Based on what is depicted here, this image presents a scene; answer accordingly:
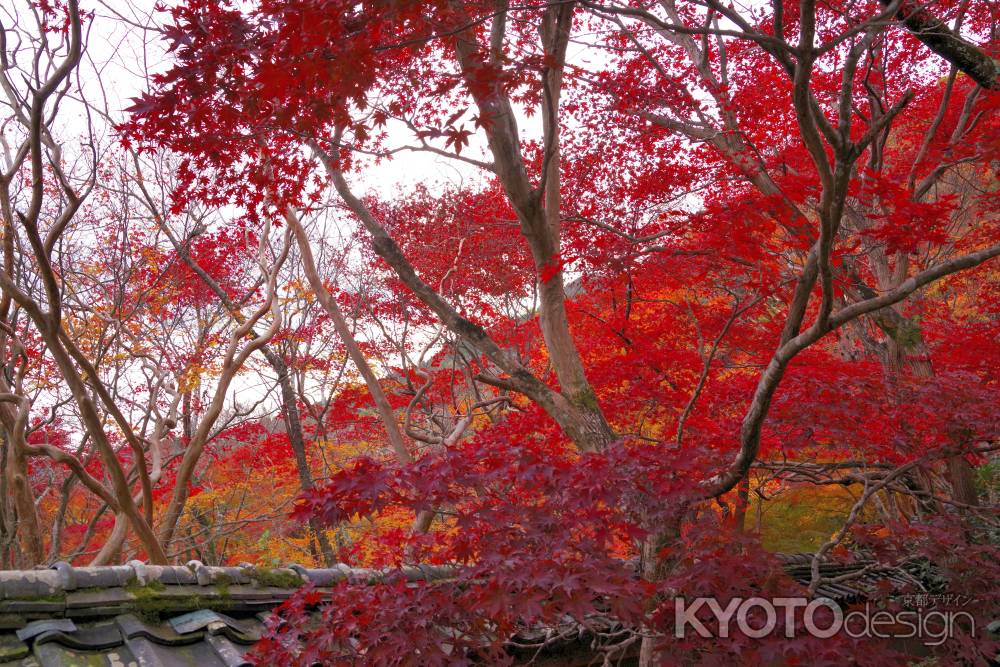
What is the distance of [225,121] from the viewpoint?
411 cm

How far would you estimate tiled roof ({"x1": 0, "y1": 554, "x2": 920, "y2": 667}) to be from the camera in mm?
3178

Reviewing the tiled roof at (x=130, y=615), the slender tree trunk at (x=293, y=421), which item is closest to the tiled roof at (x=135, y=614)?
the tiled roof at (x=130, y=615)

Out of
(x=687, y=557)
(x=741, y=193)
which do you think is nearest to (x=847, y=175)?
(x=687, y=557)

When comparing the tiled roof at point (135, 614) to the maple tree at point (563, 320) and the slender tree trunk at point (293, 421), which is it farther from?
the slender tree trunk at point (293, 421)

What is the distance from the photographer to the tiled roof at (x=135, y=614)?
318 cm

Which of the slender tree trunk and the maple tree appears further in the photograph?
the slender tree trunk

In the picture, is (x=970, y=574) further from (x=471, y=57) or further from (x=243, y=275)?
(x=243, y=275)

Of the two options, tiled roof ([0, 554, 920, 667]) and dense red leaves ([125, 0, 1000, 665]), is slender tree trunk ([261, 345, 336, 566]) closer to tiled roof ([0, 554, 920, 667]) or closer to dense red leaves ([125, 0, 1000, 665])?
dense red leaves ([125, 0, 1000, 665])

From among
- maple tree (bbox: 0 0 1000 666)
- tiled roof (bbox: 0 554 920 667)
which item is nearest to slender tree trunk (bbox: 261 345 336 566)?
maple tree (bbox: 0 0 1000 666)

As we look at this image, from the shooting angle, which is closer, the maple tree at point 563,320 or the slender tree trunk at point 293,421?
the maple tree at point 563,320

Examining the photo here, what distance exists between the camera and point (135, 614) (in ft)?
11.7

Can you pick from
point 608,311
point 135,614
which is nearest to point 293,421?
point 608,311

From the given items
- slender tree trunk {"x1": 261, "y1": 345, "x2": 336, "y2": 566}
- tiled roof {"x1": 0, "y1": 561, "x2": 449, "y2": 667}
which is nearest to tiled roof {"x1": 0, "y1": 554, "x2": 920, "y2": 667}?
tiled roof {"x1": 0, "y1": 561, "x2": 449, "y2": 667}

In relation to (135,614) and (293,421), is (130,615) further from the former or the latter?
(293,421)
